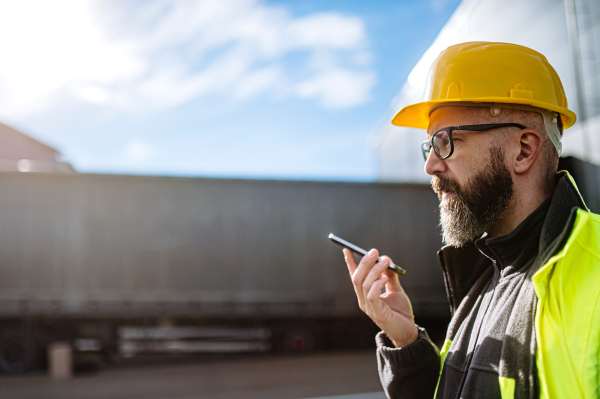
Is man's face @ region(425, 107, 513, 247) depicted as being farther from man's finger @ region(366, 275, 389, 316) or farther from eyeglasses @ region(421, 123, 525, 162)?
man's finger @ region(366, 275, 389, 316)

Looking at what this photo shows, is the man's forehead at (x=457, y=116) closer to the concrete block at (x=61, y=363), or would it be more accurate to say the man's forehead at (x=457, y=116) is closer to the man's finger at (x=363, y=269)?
the man's finger at (x=363, y=269)

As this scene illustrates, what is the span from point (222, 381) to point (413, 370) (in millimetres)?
6674

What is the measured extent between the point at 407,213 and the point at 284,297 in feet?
11.7

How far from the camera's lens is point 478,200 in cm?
134

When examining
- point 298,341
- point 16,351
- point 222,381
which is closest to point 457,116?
point 222,381

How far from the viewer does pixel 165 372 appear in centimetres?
826

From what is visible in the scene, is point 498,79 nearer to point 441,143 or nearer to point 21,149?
point 441,143

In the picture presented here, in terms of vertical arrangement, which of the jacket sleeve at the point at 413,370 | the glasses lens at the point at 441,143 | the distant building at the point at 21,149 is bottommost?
the jacket sleeve at the point at 413,370

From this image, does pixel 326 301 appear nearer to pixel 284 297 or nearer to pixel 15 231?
pixel 284 297

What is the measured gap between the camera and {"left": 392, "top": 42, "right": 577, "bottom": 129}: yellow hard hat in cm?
135

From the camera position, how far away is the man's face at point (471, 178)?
1.33 meters

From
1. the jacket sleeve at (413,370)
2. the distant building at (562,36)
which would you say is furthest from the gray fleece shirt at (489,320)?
the distant building at (562,36)

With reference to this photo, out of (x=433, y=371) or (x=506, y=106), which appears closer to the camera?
(x=506, y=106)

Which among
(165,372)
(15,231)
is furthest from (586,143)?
(15,231)
